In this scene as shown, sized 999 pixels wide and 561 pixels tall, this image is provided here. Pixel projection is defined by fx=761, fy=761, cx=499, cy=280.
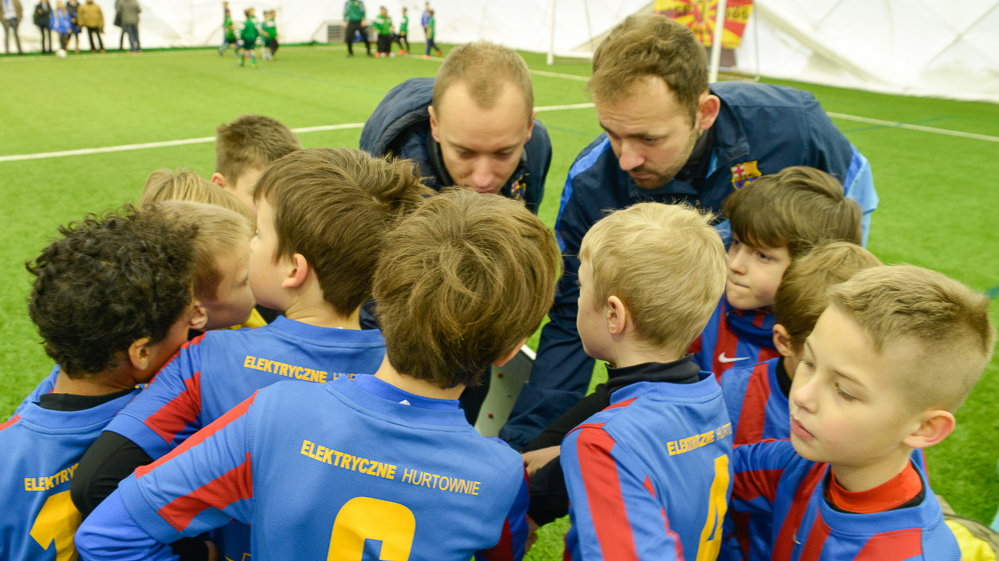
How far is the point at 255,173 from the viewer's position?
3.36 m

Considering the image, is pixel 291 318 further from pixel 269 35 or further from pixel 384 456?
pixel 269 35

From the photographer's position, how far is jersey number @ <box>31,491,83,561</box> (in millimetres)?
1692

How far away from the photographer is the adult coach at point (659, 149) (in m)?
2.55

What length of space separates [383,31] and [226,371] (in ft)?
69.7

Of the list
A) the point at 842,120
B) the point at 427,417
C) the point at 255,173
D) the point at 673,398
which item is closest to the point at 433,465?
the point at 427,417

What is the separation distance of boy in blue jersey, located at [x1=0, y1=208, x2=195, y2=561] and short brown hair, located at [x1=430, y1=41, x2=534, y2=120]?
1.21 m

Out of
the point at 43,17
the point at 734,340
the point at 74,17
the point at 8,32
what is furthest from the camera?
the point at 74,17

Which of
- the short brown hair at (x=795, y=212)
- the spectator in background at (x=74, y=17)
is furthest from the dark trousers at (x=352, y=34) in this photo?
the short brown hair at (x=795, y=212)

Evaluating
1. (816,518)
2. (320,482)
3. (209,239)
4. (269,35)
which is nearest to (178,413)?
(320,482)

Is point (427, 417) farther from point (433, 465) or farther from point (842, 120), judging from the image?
point (842, 120)

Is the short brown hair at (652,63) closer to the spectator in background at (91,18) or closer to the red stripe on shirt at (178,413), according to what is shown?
the red stripe on shirt at (178,413)

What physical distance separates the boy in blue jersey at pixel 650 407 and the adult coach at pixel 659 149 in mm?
797

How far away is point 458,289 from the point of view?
4.65ft

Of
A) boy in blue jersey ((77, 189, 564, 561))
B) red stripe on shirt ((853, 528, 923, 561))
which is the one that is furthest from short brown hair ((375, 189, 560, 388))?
red stripe on shirt ((853, 528, 923, 561))
